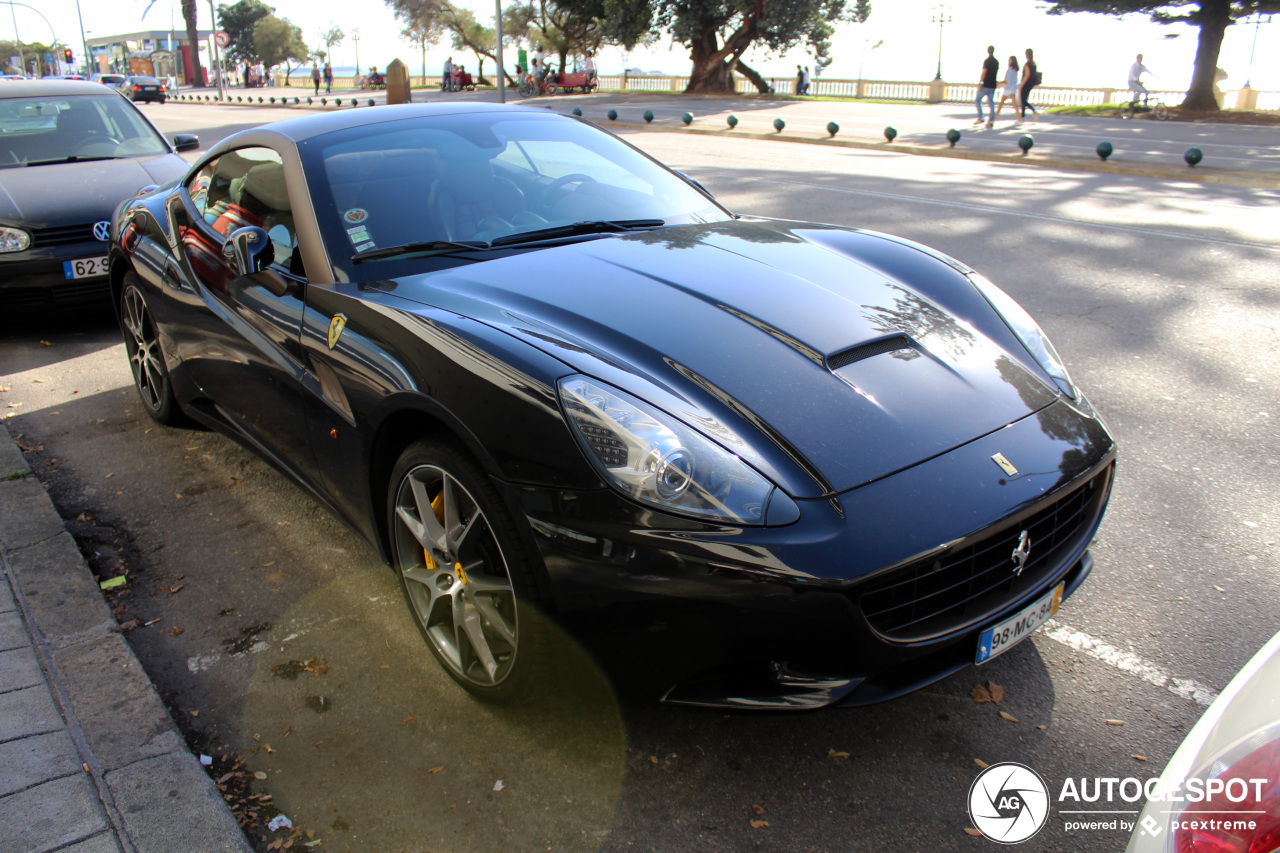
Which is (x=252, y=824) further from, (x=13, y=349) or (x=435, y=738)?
→ (x=13, y=349)

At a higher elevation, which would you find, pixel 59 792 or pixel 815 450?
pixel 815 450

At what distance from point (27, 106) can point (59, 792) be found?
712 centimetres

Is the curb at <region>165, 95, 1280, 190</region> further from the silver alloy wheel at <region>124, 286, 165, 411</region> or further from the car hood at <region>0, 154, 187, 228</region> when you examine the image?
the silver alloy wheel at <region>124, 286, 165, 411</region>

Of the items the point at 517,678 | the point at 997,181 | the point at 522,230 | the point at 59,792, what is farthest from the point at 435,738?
the point at 997,181

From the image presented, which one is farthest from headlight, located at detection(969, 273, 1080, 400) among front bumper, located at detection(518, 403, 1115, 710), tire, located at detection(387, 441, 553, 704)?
tire, located at detection(387, 441, 553, 704)

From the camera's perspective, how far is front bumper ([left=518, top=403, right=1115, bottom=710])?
6.36 ft

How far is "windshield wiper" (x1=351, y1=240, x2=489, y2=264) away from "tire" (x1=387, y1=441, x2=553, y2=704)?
29.7 inches

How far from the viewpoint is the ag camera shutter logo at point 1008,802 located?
2084 mm

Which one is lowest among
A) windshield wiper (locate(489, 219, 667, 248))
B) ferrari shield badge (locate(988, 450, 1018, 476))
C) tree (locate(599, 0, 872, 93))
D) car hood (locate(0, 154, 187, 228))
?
ferrari shield badge (locate(988, 450, 1018, 476))

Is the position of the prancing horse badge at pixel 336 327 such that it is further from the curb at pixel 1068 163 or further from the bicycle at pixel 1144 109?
the bicycle at pixel 1144 109

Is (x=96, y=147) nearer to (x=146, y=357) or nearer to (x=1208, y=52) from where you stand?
(x=146, y=357)

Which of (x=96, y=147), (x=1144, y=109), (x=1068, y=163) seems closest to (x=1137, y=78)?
(x=1144, y=109)

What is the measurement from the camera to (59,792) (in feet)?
7.34

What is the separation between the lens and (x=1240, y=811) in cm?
118
